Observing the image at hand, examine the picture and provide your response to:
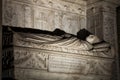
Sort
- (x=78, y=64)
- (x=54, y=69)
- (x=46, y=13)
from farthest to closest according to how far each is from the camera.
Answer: (x=46, y=13) → (x=78, y=64) → (x=54, y=69)

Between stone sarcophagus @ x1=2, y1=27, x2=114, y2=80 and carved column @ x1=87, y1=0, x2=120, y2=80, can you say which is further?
carved column @ x1=87, y1=0, x2=120, y2=80

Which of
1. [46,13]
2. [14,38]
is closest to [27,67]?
[14,38]

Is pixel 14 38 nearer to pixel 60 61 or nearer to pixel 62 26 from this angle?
pixel 60 61

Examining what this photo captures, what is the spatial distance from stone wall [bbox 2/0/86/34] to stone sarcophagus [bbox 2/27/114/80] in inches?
59.7

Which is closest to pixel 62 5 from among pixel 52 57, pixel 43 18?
pixel 43 18

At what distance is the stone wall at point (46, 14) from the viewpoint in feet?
23.1

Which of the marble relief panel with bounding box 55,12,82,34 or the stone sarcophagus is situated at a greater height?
the marble relief panel with bounding box 55,12,82,34

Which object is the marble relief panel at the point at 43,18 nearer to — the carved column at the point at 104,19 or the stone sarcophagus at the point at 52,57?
the carved column at the point at 104,19

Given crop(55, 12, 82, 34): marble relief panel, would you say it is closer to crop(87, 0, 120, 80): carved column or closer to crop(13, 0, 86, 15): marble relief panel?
crop(13, 0, 86, 15): marble relief panel

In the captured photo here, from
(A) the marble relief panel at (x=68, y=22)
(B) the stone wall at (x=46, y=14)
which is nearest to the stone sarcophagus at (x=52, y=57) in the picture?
(B) the stone wall at (x=46, y=14)

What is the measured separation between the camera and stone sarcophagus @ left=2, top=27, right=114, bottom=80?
5172mm

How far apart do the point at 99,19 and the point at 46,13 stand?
1.19 m

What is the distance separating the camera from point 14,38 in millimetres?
5156

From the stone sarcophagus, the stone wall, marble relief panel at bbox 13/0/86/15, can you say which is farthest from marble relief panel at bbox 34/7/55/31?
the stone sarcophagus
